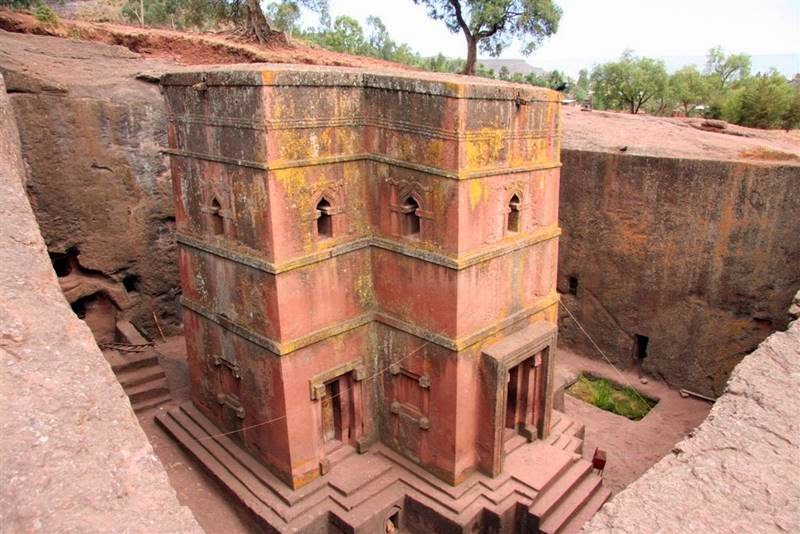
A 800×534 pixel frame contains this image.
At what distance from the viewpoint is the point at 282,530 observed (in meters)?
7.62

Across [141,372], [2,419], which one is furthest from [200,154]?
[2,419]

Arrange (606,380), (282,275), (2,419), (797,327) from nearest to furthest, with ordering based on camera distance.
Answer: (2,419)
(797,327)
(282,275)
(606,380)

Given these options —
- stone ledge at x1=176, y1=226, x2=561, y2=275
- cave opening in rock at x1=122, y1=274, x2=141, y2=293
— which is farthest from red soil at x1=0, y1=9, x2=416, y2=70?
stone ledge at x1=176, y1=226, x2=561, y2=275

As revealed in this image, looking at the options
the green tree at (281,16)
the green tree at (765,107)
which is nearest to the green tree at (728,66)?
the green tree at (765,107)

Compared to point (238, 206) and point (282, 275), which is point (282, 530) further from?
point (238, 206)

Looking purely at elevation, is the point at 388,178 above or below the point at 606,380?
above

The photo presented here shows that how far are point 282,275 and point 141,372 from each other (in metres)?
5.19

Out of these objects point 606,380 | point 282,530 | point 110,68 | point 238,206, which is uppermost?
point 110,68

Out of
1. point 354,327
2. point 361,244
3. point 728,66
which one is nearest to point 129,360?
point 354,327

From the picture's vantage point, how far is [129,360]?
36.3ft

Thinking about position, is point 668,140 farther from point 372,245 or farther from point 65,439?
point 65,439

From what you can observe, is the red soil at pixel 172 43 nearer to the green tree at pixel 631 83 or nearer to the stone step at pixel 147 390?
the stone step at pixel 147 390

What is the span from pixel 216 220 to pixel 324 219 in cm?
160

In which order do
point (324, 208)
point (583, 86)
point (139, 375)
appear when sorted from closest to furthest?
point (324, 208) → point (139, 375) → point (583, 86)
